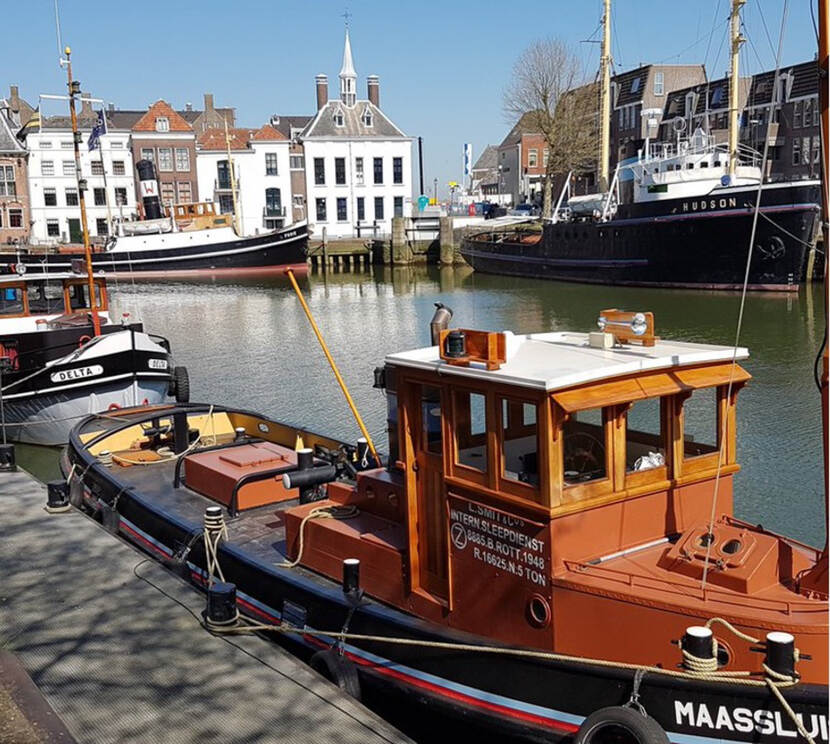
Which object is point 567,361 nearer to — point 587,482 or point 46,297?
point 587,482

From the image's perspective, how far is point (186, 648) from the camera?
738 centimetres

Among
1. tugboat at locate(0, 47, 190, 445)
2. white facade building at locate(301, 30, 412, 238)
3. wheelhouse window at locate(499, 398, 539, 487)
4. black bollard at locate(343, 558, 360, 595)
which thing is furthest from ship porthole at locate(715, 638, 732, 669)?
white facade building at locate(301, 30, 412, 238)

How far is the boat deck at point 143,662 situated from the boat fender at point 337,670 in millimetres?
260

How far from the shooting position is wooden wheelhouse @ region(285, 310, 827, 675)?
5.83 metres

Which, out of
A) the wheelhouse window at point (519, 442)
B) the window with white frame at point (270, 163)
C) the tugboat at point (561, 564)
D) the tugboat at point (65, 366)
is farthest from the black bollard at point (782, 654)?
the window with white frame at point (270, 163)

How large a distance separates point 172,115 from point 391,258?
2352 cm

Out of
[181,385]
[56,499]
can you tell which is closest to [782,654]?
[56,499]

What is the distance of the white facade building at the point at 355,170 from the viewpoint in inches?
2938

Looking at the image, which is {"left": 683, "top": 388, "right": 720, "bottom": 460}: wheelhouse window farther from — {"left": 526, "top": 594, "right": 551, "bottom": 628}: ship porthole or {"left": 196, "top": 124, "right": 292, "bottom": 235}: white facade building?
{"left": 196, "top": 124, "right": 292, "bottom": 235}: white facade building

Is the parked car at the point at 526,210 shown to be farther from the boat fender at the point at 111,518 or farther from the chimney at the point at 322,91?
the boat fender at the point at 111,518

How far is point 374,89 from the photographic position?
3068 inches

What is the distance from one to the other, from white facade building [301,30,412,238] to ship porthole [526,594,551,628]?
6903cm

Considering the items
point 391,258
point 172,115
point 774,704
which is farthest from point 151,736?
point 172,115

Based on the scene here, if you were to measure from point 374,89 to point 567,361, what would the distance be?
75.7 meters
